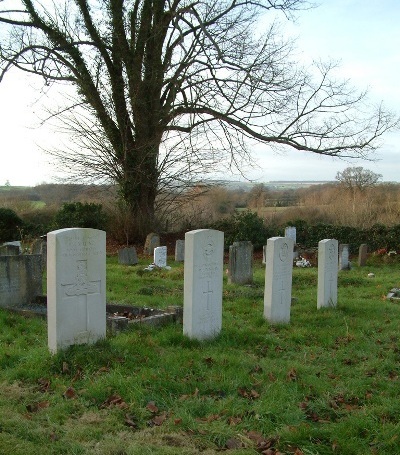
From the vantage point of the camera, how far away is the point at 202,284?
24.0 feet

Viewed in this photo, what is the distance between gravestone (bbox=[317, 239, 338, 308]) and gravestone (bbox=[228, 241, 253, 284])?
11.5ft

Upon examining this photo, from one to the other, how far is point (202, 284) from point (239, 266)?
246 inches

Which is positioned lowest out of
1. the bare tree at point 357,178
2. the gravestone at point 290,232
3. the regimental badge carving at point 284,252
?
the gravestone at point 290,232

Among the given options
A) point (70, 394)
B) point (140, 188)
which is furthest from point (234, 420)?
point (140, 188)

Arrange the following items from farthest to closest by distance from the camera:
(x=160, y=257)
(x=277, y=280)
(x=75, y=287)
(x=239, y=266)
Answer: (x=160, y=257) < (x=239, y=266) < (x=277, y=280) < (x=75, y=287)

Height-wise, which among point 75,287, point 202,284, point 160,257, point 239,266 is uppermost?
point 75,287

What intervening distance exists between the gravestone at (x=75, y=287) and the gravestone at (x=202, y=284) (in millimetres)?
1184

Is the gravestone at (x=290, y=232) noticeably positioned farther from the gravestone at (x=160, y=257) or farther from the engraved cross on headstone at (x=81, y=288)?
the engraved cross on headstone at (x=81, y=288)

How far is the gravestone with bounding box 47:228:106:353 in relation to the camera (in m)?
6.14

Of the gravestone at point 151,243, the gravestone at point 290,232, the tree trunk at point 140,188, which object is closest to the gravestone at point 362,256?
the gravestone at point 290,232

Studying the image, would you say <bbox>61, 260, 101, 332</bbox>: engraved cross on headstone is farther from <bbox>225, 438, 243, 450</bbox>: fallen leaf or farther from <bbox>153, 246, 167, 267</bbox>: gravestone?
<bbox>153, 246, 167, 267</bbox>: gravestone

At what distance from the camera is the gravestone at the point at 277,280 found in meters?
8.61

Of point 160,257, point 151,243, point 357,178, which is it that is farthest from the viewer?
point 357,178

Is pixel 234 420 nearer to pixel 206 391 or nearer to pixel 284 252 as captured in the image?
pixel 206 391
